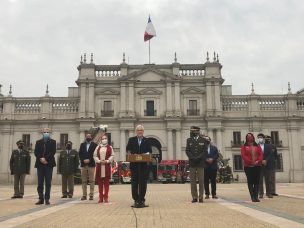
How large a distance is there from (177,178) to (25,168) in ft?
76.6

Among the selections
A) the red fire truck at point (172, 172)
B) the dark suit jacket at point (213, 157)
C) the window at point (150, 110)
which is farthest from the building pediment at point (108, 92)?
the dark suit jacket at point (213, 157)

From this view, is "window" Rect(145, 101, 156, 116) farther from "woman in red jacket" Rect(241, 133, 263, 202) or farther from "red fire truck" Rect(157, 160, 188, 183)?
"woman in red jacket" Rect(241, 133, 263, 202)

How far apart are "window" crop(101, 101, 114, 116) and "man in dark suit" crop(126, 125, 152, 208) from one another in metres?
33.1

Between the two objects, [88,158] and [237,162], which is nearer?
[88,158]

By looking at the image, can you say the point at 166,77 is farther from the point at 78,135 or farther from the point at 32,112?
the point at 32,112

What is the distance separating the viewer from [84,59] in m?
44.4

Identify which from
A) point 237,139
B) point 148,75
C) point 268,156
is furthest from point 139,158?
point 237,139

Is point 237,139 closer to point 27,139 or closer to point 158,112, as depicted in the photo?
point 158,112

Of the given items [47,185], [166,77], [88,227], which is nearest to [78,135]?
[166,77]

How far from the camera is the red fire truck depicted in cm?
3638

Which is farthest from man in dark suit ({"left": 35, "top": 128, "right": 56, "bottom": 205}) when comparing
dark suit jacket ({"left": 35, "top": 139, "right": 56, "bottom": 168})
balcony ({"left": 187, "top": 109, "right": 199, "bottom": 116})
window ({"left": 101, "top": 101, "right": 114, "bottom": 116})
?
balcony ({"left": 187, "top": 109, "right": 199, "bottom": 116})

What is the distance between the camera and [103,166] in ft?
36.6

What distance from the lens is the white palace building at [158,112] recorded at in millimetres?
42000

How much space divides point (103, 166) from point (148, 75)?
32.7m
